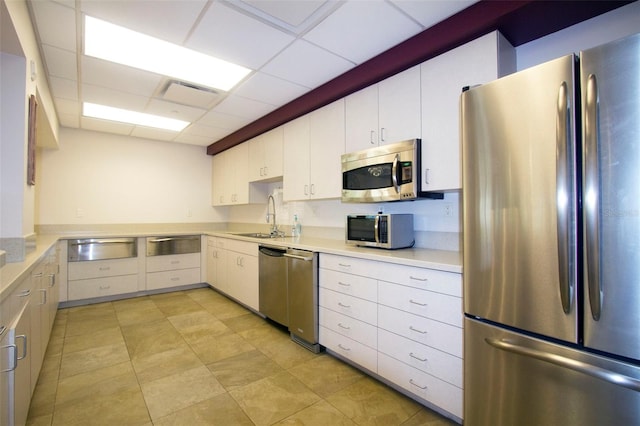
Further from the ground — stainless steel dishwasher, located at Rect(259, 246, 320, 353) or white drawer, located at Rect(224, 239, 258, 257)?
white drawer, located at Rect(224, 239, 258, 257)

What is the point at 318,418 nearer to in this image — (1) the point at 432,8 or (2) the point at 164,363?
(2) the point at 164,363

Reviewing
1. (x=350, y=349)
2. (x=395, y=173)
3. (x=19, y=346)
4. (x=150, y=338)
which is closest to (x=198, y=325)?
(x=150, y=338)

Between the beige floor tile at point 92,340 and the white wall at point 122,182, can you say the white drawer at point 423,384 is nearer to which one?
the beige floor tile at point 92,340

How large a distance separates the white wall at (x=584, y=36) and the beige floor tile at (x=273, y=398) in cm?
260

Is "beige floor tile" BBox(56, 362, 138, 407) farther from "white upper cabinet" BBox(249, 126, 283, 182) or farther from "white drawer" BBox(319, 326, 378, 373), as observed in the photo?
"white upper cabinet" BBox(249, 126, 283, 182)

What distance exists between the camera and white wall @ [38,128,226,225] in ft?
14.3

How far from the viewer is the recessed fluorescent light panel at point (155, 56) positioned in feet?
7.00

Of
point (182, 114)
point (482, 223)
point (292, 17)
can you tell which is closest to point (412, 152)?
point (482, 223)

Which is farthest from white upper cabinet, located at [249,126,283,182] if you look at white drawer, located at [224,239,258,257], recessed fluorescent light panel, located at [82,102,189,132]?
recessed fluorescent light panel, located at [82,102,189,132]

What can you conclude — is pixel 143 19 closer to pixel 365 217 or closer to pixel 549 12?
pixel 365 217

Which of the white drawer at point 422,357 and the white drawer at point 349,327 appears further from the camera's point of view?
the white drawer at point 349,327

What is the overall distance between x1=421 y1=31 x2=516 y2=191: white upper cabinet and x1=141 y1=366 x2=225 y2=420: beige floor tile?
81.3 inches

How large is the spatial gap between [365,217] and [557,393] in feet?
5.06

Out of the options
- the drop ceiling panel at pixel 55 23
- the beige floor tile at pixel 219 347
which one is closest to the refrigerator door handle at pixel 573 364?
the beige floor tile at pixel 219 347
